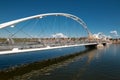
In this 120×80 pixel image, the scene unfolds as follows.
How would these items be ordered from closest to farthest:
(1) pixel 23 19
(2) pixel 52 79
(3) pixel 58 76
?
(2) pixel 52 79
(3) pixel 58 76
(1) pixel 23 19

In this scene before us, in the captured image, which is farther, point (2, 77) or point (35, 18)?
point (35, 18)

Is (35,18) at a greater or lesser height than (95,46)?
greater

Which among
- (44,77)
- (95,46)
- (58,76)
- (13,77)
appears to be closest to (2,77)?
(13,77)

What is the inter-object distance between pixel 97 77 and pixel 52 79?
6284mm

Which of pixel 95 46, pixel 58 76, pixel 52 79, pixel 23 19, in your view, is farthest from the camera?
pixel 95 46

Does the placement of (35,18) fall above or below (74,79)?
above

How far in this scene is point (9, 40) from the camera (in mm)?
34906

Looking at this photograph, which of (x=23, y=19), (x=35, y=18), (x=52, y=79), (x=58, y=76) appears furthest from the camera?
(x=35, y=18)

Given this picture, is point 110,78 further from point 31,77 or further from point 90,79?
point 31,77

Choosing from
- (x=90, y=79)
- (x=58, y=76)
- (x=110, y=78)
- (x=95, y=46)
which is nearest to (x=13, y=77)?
(x=58, y=76)

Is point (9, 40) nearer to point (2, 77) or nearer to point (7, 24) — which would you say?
point (7, 24)

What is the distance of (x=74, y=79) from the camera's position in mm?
26422

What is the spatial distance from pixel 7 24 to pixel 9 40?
6.11 m

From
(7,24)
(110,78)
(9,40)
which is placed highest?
(7,24)
